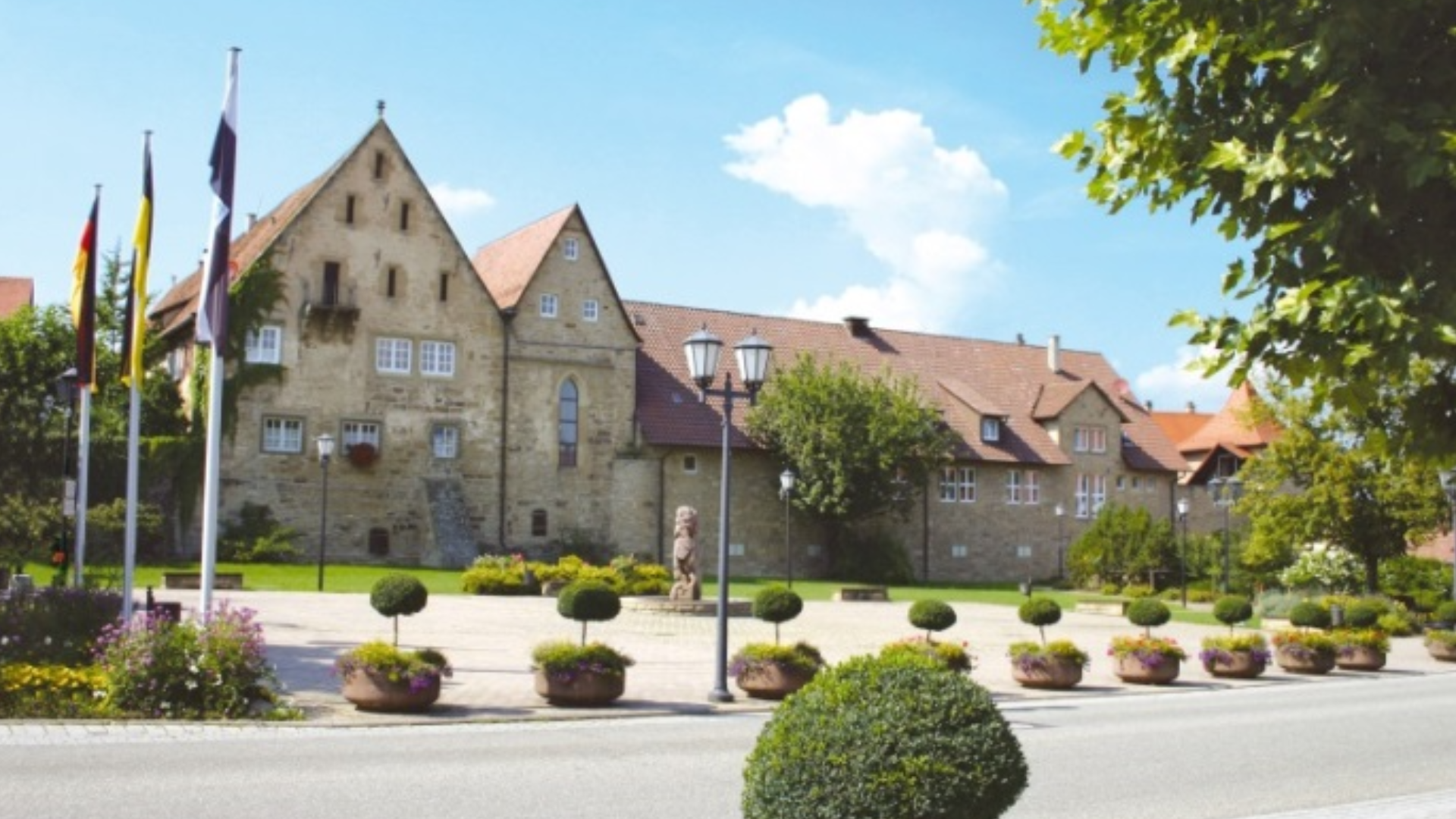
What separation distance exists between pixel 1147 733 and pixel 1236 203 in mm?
10145

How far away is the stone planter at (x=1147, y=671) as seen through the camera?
73.0 ft

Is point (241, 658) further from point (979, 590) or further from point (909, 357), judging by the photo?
point (909, 357)

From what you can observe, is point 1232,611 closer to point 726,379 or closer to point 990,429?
point 726,379

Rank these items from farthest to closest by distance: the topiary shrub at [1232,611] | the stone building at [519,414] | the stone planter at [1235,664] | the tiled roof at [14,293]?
1. the tiled roof at [14,293]
2. the stone building at [519,414]
3. the topiary shrub at [1232,611]
4. the stone planter at [1235,664]

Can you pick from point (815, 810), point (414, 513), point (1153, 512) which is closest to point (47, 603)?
point (815, 810)

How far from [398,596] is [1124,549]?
37478 millimetres

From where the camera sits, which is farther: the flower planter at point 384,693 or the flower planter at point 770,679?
the flower planter at point 770,679

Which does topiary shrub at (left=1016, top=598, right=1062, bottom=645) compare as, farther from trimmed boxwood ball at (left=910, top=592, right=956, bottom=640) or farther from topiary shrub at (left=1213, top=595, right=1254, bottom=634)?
topiary shrub at (left=1213, top=595, right=1254, bottom=634)

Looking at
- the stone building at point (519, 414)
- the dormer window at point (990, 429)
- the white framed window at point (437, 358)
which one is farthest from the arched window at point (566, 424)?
the dormer window at point (990, 429)

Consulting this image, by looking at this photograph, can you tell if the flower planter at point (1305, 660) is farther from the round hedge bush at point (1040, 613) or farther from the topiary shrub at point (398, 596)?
the topiary shrub at point (398, 596)

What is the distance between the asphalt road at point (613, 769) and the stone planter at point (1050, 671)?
3359mm

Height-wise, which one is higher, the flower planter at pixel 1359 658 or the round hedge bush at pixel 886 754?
the round hedge bush at pixel 886 754

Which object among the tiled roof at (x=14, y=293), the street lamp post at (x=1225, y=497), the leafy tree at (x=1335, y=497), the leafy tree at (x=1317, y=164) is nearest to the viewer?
the leafy tree at (x=1317, y=164)

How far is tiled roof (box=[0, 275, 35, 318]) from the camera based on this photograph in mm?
59000
